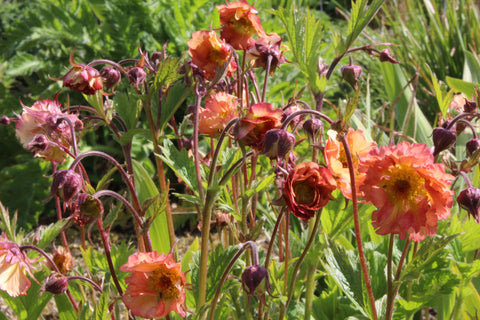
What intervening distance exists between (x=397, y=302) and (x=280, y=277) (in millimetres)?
277

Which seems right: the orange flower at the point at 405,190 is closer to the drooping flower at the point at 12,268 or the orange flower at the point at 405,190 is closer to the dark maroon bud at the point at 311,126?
the dark maroon bud at the point at 311,126

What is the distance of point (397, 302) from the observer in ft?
3.58

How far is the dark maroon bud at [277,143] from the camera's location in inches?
28.0

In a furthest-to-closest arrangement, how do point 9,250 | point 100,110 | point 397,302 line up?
point 397,302
point 100,110
point 9,250

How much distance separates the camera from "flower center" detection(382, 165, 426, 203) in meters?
0.70

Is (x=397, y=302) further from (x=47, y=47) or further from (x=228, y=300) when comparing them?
(x=47, y=47)

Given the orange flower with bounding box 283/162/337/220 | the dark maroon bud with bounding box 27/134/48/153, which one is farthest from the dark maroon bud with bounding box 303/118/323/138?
the dark maroon bud with bounding box 27/134/48/153

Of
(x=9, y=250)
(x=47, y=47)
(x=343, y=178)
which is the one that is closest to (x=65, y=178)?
(x=9, y=250)

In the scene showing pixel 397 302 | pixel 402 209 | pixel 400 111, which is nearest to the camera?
pixel 402 209

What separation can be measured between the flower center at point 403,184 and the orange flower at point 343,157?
6 cm

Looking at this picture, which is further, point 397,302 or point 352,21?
point 397,302

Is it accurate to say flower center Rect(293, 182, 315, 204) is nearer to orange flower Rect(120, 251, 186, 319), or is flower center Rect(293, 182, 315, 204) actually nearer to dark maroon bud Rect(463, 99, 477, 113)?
orange flower Rect(120, 251, 186, 319)

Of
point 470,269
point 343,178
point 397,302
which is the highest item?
point 343,178

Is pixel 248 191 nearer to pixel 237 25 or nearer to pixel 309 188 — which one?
pixel 309 188
